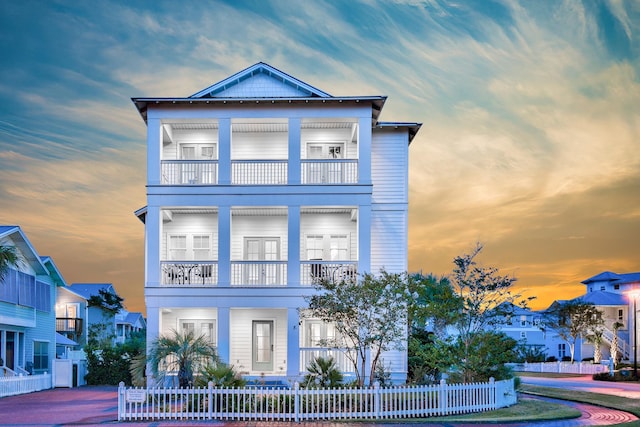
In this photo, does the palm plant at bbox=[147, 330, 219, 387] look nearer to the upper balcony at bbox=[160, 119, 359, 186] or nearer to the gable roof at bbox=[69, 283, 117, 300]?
the upper balcony at bbox=[160, 119, 359, 186]

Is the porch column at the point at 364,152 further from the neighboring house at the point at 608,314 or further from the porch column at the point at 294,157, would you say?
the neighboring house at the point at 608,314

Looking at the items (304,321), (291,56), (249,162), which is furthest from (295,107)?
(304,321)

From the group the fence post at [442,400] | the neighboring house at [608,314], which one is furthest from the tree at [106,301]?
the fence post at [442,400]

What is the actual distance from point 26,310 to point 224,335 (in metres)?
14.1

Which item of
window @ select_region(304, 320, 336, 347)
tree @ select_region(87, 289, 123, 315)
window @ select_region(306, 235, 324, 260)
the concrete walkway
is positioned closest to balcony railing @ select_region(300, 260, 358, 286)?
window @ select_region(306, 235, 324, 260)

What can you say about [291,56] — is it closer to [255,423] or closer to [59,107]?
[59,107]

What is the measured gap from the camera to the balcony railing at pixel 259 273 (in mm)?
29031

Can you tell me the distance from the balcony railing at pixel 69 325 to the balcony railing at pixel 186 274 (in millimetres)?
29336

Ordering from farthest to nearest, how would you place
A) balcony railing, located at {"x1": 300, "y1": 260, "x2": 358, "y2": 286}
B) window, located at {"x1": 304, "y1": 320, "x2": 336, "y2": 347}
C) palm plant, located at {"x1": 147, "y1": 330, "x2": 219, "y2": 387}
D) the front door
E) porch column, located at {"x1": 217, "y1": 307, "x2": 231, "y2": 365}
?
the front door
window, located at {"x1": 304, "y1": 320, "x2": 336, "y2": 347}
balcony railing, located at {"x1": 300, "y1": 260, "x2": 358, "y2": 286}
porch column, located at {"x1": 217, "y1": 307, "x2": 231, "y2": 365}
palm plant, located at {"x1": 147, "y1": 330, "x2": 219, "y2": 387}

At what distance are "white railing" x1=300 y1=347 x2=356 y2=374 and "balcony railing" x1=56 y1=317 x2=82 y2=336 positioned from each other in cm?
3237

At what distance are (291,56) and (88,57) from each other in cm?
981

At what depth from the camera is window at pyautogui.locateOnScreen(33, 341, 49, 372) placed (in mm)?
38375

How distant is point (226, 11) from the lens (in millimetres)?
32219

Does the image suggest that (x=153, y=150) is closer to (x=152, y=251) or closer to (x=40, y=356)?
(x=152, y=251)
